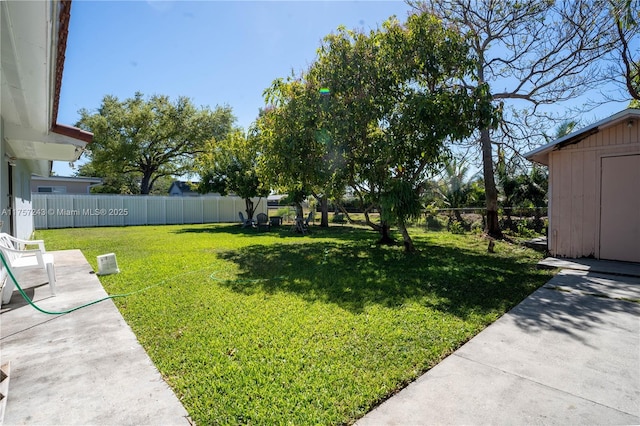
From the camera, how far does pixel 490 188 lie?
12.5 meters

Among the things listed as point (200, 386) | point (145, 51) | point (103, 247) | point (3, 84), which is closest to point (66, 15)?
point (3, 84)

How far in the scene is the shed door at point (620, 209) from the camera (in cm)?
689

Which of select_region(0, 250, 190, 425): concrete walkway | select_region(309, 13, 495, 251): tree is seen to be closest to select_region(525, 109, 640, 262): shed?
select_region(309, 13, 495, 251): tree

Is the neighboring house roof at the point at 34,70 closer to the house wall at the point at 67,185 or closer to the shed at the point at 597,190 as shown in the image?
the shed at the point at 597,190

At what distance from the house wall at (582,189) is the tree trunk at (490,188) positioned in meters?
4.37

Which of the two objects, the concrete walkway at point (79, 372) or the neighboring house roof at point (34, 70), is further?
the concrete walkway at point (79, 372)

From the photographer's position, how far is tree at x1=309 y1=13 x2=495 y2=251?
300 inches

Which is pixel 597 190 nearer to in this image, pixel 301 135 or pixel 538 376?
pixel 538 376

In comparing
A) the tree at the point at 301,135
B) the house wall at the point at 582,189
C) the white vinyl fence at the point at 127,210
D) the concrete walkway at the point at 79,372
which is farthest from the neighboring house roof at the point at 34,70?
the white vinyl fence at the point at 127,210

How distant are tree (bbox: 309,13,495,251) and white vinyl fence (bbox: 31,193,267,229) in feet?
41.6

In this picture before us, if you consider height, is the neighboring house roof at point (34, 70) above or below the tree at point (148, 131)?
below

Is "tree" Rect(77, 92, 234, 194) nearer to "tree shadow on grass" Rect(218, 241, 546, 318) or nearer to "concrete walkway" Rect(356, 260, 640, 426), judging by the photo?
"tree shadow on grass" Rect(218, 241, 546, 318)

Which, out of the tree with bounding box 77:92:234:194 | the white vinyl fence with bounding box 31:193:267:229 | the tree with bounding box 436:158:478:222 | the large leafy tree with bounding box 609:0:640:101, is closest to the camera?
the large leafy tree with bounding box 609:0:640:101

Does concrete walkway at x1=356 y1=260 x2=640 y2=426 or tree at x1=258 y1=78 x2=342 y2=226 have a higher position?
tree at x1=258 y1=78 x2=342 y2=226
